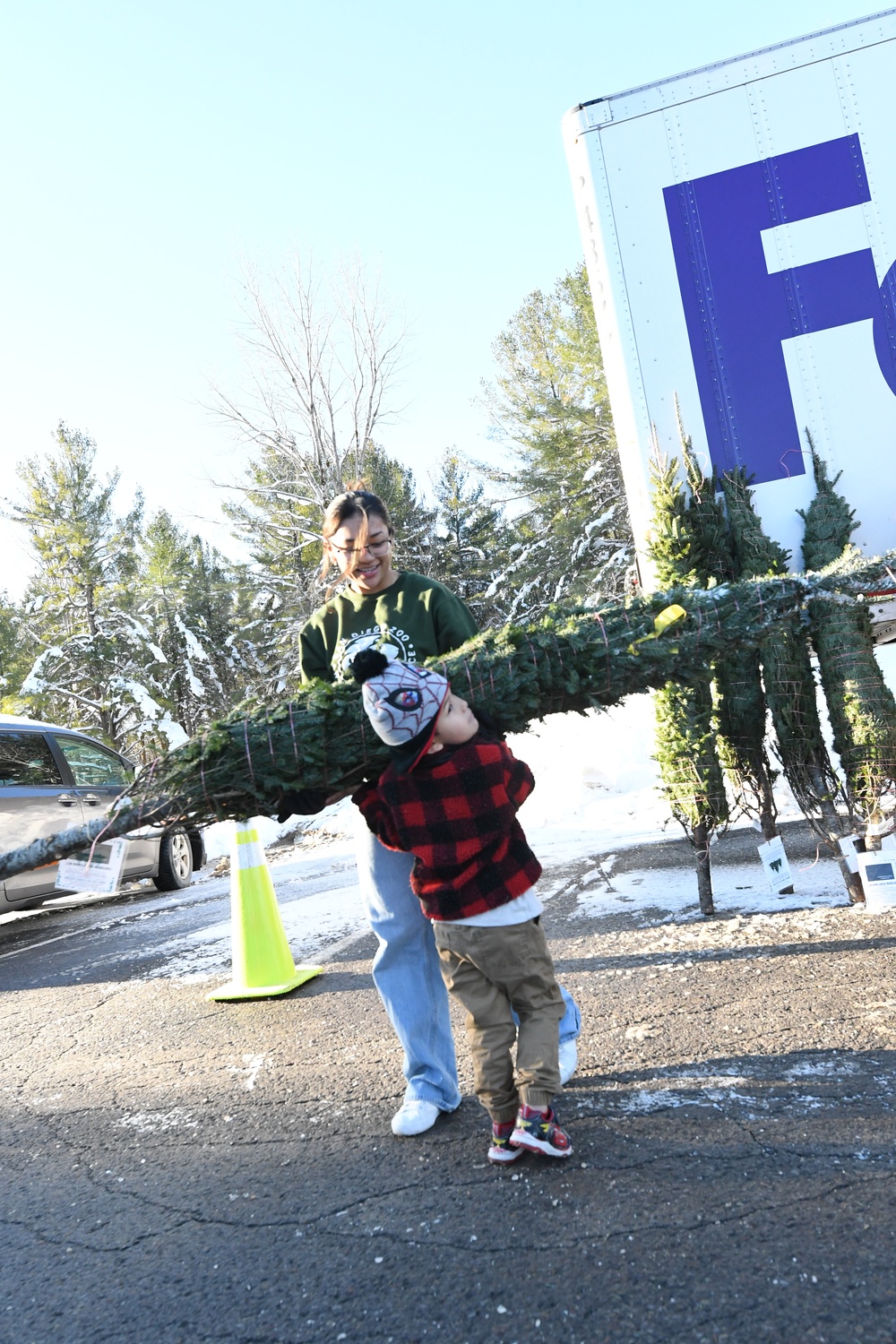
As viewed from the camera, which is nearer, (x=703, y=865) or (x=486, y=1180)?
(x=486, y=1180)

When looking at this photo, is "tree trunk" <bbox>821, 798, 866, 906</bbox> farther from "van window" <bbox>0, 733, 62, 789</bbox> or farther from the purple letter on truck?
"van window" <bbox>0, 733, 62, 789</bbox>

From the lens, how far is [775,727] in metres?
4.42

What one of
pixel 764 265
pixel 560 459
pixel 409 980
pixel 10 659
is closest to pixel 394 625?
pixel 409 980

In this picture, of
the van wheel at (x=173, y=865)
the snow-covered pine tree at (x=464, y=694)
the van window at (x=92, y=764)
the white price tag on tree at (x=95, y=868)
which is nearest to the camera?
the snow-covered pine tree at (x=464, y=694)

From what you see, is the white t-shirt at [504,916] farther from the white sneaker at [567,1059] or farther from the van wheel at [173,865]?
the van wheel at [173,865]

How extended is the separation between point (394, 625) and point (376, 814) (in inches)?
25.6

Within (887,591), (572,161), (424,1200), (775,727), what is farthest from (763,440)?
(424,1200)

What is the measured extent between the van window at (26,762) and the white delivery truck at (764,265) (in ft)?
17.6

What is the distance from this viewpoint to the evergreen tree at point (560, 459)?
925 inches

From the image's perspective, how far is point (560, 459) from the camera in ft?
82.3

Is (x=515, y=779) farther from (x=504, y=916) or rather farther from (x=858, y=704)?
(x=858, y=704)

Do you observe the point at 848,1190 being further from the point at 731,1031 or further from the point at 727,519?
the point at 727,519

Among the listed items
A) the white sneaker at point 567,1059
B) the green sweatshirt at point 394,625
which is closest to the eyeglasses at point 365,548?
the green sweatshirt at point 394,625

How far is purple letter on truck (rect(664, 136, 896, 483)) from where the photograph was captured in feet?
14.4
